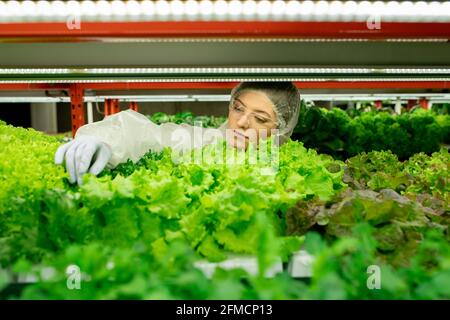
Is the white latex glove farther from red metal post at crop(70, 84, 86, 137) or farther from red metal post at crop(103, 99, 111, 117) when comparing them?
red metal post at crop(103, 99, 111, 117)

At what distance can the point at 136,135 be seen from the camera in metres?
2.75

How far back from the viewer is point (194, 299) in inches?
46.7

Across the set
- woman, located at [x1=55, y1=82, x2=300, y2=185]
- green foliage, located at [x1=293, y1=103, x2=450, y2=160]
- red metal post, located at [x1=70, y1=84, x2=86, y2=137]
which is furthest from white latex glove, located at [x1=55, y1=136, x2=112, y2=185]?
green foliage, located at [x1=293, y1=103, x2=450, y2=160]

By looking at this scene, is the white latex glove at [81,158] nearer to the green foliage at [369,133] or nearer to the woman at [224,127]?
the woman at [224,127]

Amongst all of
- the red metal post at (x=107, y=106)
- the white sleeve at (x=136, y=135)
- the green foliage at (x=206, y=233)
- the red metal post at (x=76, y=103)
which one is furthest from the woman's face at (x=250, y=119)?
the red metal post at (x=107, y=106)

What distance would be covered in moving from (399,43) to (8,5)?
177 centimetres

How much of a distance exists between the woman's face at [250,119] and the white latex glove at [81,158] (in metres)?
1.18

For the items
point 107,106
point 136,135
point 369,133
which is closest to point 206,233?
point 136,135

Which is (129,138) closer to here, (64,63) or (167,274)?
(64,63)

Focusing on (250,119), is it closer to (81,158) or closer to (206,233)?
(81,158)

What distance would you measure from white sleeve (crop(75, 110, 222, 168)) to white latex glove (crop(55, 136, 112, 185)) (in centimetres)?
27

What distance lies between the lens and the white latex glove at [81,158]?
1992 millimetres

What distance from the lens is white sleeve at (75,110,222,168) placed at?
8.38ft

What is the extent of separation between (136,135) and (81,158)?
2.54 ft
